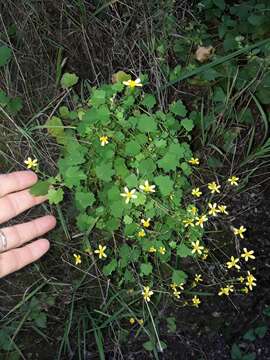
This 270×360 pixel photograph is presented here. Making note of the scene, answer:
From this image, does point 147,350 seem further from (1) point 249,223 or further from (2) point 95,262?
(1) point 249,223

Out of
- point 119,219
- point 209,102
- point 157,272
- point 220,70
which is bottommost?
point 157,272

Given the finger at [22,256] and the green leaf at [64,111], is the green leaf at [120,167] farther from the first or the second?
the finger at [22,256]

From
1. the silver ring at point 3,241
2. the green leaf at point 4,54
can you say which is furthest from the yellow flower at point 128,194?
the green leaf at point 4,54

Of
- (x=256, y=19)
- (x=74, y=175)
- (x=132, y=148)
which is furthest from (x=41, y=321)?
(x=256, y=19)

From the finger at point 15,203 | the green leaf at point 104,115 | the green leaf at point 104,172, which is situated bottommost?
the finger at point 15,203

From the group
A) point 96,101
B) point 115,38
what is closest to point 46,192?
point 96,101

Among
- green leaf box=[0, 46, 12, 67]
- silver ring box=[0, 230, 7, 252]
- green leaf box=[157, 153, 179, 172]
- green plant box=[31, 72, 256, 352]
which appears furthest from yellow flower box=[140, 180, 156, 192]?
green leaf box=[0, 46, 12, 67]

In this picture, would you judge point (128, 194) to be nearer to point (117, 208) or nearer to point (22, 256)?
point (117, 208)
